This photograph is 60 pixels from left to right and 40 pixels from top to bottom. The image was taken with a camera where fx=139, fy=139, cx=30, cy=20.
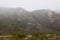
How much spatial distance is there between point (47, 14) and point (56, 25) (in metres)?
3.23

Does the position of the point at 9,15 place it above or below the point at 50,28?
above

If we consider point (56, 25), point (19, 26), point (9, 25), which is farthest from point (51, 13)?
point (9, 25)

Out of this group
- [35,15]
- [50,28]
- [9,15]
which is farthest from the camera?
[9,15]

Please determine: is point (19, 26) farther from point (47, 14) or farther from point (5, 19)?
point (47, 14)

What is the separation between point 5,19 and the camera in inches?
1282

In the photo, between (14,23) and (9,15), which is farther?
(9,15)

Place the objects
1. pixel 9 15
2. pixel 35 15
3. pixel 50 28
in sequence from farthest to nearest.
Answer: pixel 9 15, pixel 35 15, pixel 50 28

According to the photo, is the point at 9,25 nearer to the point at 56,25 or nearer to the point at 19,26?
the point at 19,26

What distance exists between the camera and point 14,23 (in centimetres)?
3131

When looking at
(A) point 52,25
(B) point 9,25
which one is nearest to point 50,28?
(A) point 52,25

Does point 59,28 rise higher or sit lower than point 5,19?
lower

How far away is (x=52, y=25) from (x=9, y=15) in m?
10.8

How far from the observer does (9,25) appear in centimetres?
3023

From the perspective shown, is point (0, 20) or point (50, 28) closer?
point (50, 28)
